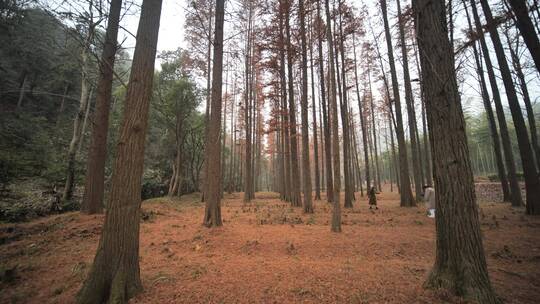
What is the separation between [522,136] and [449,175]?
31.8 ft

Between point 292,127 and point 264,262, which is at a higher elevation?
point 292,127

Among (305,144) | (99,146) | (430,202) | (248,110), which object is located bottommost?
(430,202)

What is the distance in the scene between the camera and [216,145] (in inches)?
274

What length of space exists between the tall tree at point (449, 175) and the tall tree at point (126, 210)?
4.04 metres

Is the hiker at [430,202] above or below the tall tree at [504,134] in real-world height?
below

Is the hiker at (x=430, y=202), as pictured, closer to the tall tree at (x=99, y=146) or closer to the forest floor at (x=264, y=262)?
the forest floor at (x=264, y=262)

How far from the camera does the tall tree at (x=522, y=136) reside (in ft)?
26.1

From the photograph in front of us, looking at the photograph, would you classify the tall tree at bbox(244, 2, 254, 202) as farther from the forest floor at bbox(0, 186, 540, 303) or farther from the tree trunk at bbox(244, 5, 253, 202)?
the forest floor at bbox(0, 186, 540, 303)

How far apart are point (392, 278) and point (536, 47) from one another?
534 cm

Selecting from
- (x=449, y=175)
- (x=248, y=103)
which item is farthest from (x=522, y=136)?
(x=248, y=103)

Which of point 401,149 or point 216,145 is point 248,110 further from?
point 401,149

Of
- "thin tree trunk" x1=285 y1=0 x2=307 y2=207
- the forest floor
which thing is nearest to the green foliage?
"thin tree trunk" x1=285 y1=0 x2=307 y2=207

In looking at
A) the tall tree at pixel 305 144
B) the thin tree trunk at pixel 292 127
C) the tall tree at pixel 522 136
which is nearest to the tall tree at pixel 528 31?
the tall tree at pixel 522 136

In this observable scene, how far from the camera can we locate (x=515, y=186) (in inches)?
404
